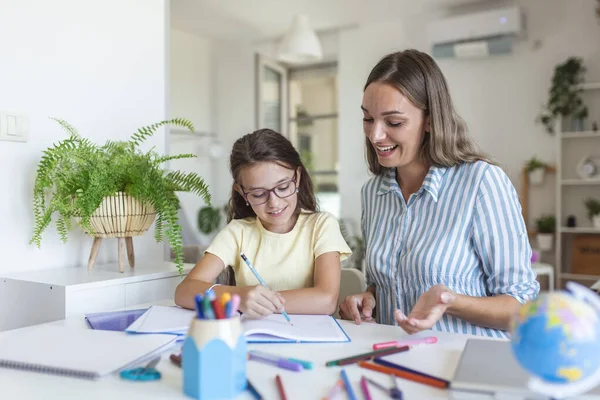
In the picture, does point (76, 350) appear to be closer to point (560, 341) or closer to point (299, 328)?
point (299, 328)

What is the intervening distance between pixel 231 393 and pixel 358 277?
853 mm

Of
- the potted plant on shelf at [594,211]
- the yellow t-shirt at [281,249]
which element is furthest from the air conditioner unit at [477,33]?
the yellow t-shirt at [281,249]

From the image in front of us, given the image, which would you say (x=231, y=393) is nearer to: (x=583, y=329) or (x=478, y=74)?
(x=583, y=329)

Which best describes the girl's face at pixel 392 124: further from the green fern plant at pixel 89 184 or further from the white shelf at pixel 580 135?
the white shelf at pixel 580 135

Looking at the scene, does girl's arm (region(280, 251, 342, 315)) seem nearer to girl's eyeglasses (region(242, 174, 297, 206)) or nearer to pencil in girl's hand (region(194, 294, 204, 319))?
girl's eyeglasses (region(242, 174, 297, 206))

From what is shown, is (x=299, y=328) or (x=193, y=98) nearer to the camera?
(x=299, y=328)

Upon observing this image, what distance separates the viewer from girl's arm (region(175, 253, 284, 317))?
109 cm

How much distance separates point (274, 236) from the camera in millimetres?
1479

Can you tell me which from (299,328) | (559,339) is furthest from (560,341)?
(299,328)

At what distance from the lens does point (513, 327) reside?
0.68 metres

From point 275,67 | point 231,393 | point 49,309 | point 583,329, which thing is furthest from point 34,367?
point 275,67

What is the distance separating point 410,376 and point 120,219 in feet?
3.53

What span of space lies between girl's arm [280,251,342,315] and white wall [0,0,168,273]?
88 centimetres

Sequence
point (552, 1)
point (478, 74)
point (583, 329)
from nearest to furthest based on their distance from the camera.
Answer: point (583, 329) → point (552, 1) → point (478, 74)
